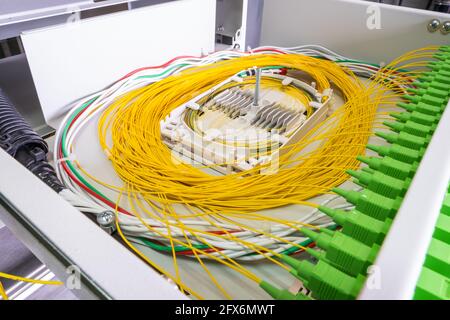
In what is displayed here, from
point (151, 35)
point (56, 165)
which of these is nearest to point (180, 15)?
point (151, 35)

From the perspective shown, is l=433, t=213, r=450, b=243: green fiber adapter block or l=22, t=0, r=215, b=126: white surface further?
l=22, t=0, r=215, b=126: white surface

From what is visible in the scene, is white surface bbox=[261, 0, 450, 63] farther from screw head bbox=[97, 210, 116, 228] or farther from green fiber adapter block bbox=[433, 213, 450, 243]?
screw head bbox=[97, 210, 116, 228]

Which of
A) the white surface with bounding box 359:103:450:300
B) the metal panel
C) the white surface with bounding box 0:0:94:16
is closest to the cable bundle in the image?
A: the metal panel

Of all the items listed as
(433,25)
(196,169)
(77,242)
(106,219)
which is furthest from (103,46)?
(433,25)

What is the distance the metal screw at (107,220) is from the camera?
69 centimetres

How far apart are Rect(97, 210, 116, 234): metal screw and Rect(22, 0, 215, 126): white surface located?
54cm

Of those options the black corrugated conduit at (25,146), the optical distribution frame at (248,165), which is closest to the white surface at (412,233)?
the optical distribution frame at (248,165)

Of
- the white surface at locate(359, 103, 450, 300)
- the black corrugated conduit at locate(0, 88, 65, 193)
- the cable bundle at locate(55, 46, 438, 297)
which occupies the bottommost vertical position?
the cable bundle at locate(55, 46, 438, 297)

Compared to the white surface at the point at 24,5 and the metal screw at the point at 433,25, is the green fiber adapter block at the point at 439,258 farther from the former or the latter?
the white surface at the point at 24,5

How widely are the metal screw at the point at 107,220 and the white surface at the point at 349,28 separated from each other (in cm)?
133

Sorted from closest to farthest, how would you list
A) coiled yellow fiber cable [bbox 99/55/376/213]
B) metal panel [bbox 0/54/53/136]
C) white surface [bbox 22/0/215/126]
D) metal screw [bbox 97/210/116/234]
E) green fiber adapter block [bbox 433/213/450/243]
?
green fiber adapter block [bbox 433/213/450/243]
metal screw [bbox 97/210/116/234]
coiled yellow fiber cable [bbox 99/55/376/213]
white surface [bbox 22/0/215/126]
metal panel [bbox 0/54/53/136]

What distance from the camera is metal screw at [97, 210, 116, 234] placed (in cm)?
69

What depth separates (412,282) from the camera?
1.11 feet

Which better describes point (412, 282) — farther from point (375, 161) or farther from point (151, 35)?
point (151, 35)
